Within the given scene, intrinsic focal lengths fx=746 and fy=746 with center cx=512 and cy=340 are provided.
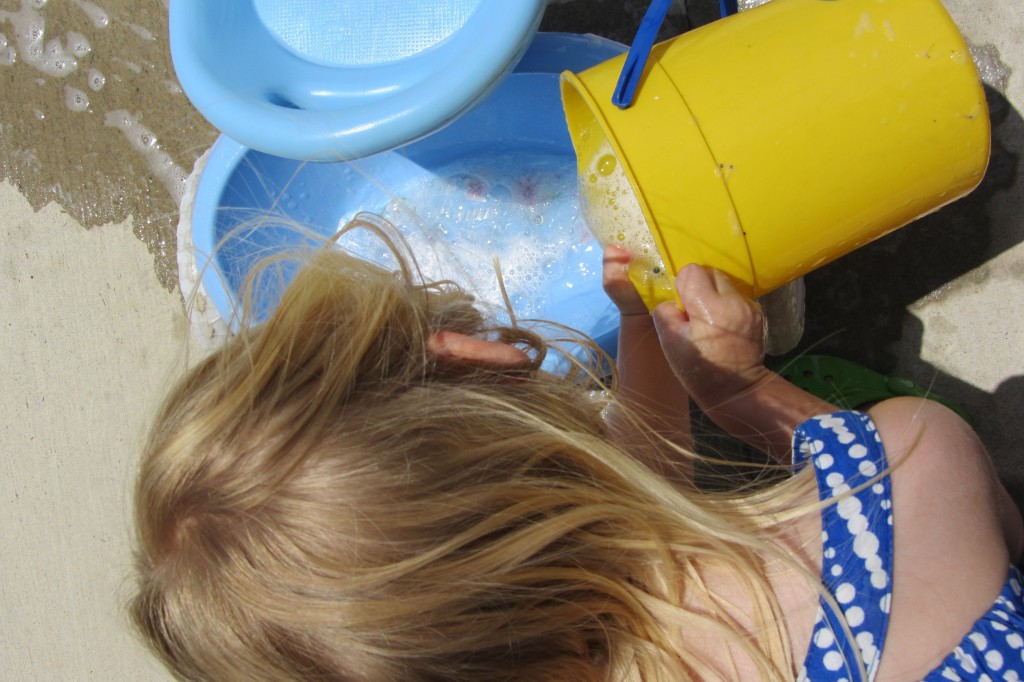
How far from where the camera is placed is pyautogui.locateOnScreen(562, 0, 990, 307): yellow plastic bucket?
82 cm

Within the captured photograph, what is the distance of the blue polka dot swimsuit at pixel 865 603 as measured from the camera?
750 mm

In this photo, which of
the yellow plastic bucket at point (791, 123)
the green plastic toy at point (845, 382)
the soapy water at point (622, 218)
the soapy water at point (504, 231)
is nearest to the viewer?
the yellow plastic bucket at point (791, 123)

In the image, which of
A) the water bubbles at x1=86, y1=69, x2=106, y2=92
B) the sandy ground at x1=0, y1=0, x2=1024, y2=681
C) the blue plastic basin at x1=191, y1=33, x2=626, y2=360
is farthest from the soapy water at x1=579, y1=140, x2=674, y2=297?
the water bubbles at x1=86, y1=69, x2=106, y2=92

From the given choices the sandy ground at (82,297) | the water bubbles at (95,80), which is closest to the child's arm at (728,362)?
the sandy ground at (82,297)

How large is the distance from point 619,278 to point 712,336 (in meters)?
0.17

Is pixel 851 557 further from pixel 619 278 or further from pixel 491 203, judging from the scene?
pixel 491 203

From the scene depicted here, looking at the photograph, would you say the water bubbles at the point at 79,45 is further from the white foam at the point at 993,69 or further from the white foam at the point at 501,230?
the white foam at the point at 993,69

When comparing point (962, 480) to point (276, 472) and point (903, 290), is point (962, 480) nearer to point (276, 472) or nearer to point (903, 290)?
point (903, 290)

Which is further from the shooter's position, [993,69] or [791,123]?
[993,69]

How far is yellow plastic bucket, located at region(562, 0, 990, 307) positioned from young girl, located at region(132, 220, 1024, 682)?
0.29 feet

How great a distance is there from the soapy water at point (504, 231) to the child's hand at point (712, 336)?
16.9 inches

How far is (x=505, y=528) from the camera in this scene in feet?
2.49

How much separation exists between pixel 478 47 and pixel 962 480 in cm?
72

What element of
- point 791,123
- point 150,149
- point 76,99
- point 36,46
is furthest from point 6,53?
point 791,123
